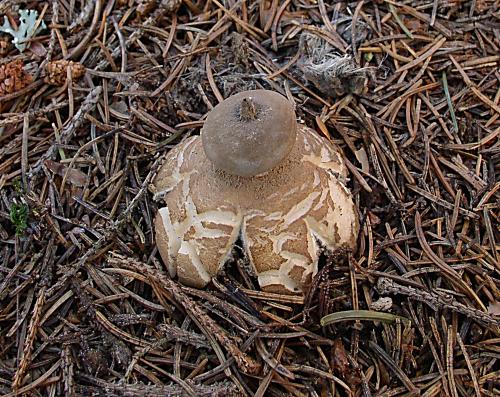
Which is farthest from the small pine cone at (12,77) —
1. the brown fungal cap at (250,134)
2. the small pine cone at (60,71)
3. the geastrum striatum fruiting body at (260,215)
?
the brown fungal cap at (250,134)

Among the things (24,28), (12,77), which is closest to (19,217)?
(12,77)

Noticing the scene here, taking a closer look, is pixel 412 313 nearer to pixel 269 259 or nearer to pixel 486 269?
pixel 486 269

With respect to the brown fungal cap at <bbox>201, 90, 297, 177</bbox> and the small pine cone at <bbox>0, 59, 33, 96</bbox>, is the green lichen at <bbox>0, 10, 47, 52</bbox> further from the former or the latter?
the brown fungal cap at <bbox>201, 90, 297, 177</bbox>

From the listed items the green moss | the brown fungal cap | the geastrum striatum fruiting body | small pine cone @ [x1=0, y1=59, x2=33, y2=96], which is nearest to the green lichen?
small pine cone @ [x1=0, y1=59, x2=33, y2=96]

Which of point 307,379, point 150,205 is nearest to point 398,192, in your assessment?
point 307,379

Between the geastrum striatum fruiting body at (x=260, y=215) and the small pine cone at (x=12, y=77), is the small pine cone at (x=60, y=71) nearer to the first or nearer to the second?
the small pine cone at (x=12, y=77)
